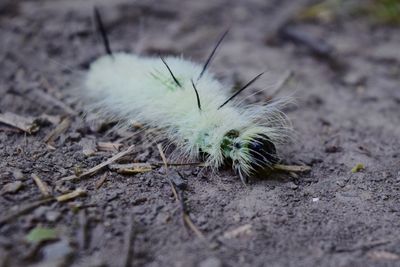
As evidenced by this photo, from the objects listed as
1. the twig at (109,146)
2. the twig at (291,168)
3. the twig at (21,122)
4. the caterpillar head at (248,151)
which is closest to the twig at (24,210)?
the twig at (109,146)

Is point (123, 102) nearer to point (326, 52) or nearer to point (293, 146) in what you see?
point (293, 146)

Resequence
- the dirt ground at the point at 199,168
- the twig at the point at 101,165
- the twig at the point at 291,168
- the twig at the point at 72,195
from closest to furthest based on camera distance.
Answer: the dirt ground at the point at 199,168 < the twig at the point at 72,195 < the twig at the point at 101,165 < the twig at the point at 291,168

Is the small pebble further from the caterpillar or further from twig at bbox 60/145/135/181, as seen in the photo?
twig at bbox 60/145/135/181

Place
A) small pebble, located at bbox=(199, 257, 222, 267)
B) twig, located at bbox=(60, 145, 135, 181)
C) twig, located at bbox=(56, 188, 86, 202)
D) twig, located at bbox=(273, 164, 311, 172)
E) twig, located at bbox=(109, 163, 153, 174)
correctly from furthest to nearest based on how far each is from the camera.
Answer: twig, located at bbox=(273, 164, 311, 172)
twig, located at bbox=(109, 163, 153, 174)
twig, located at bbox=(60, 145, 135, 181)
twig, located at bbox=(56, 188, 86, 202)
small pebble, located at bbox=(199, 257, 222, 267)

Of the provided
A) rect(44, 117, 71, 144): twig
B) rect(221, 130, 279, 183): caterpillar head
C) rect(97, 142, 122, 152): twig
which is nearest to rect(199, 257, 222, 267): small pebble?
rect(221, 130, 279, 183): caterpillar head

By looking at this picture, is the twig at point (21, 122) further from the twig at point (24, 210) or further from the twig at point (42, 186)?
the twig at point (24, 210)
